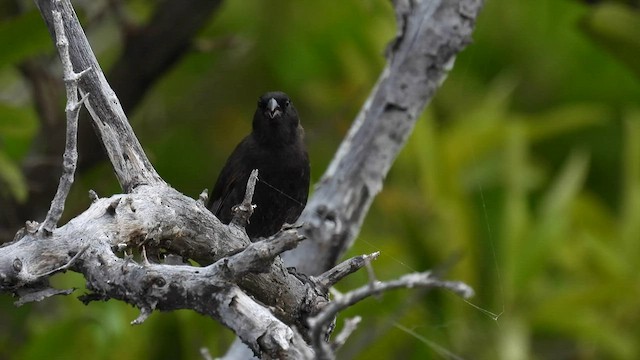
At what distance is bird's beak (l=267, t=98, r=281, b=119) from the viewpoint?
4129 mm

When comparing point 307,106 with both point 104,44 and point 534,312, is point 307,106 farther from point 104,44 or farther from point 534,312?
point 534,312

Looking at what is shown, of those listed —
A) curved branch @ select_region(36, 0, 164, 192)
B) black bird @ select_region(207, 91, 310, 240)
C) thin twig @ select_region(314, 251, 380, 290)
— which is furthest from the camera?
black bird @ select_region(207, 91, 310, 240)

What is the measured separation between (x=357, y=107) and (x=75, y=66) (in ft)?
13.4

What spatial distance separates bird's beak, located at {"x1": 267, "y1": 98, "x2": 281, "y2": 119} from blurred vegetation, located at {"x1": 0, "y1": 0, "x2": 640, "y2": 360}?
0.55 metres

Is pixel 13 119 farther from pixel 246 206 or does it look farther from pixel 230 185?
pixel 246 206

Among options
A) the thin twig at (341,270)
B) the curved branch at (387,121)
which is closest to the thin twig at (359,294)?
the thin twig at (341,270)

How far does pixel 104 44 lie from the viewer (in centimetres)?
693

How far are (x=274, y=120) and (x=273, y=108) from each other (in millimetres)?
62

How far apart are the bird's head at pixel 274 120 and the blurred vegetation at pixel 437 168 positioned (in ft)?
1.50

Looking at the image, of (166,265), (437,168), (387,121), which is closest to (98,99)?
(166,265)

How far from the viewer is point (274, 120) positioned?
4184 millimetres

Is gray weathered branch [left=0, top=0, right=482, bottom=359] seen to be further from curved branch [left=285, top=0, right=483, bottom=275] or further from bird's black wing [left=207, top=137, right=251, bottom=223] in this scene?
curved branch [left=285, top=0, right=483, bottom=275]

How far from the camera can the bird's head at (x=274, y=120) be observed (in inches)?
164

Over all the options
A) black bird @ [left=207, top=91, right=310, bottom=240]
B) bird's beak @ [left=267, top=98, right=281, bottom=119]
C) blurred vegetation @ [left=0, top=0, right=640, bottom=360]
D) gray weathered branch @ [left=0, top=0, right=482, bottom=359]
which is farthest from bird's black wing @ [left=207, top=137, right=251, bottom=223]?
gray weathered branch @ [left=0, top=0, right=482, bottom=359]
